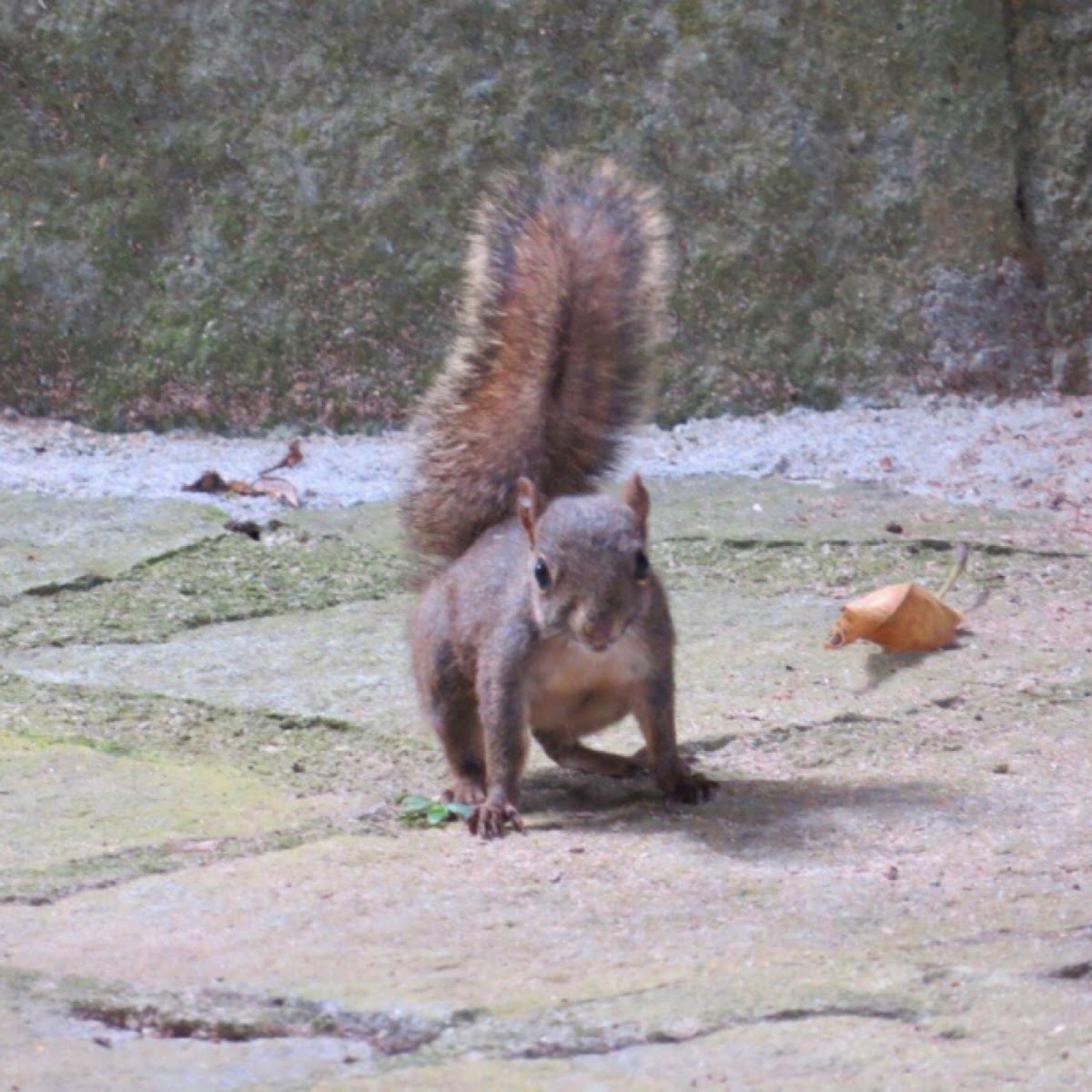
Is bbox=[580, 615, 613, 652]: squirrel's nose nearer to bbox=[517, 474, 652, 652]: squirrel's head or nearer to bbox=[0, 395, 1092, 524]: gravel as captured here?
bbox=[517, 474, 652, 652]: squirrel's head

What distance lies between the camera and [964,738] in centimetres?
326

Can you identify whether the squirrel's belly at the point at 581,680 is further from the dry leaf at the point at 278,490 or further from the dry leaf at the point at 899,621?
the dry leaf at the point at 278,490

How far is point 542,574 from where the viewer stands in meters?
2.99

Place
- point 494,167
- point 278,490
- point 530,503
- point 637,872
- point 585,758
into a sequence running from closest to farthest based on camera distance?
point 637,872 < point 530,503 < point 585,758 < point 278,490 < point 494,167

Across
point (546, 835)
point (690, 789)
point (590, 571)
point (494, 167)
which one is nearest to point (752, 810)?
point (690, 789)

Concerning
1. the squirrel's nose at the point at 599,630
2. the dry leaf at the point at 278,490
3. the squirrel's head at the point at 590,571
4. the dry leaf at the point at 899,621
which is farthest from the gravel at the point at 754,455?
the squirrel's nose at the point at 599,630

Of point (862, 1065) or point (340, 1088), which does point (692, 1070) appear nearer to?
point (862, 1065)

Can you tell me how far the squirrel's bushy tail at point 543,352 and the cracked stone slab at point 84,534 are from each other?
839mm

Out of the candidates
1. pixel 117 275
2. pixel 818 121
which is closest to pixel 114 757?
pixel 117 275

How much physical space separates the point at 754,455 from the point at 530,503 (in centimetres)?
194

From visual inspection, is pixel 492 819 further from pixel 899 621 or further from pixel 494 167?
pixel 494 167

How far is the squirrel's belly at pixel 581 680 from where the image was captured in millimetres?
3082

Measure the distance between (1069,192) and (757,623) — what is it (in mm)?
1735

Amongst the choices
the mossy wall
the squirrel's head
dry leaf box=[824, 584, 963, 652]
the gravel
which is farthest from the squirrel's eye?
the mossy wall
